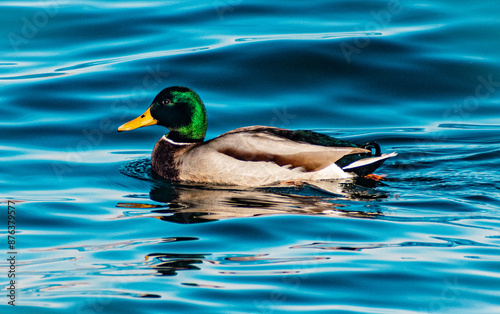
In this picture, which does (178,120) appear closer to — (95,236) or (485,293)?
(95,236)

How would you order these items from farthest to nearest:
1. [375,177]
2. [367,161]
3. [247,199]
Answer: [375,177] < [367,161] < [247,199]

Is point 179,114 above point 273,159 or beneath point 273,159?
above

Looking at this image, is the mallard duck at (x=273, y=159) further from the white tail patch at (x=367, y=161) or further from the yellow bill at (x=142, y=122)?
the yellow bill at (x=142, y=122)

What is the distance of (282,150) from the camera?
371 inches

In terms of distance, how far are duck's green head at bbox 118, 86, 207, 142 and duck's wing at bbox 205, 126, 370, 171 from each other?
0.74 m

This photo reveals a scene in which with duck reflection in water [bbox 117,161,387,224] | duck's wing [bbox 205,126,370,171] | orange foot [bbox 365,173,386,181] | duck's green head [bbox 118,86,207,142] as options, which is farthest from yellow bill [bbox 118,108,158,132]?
orange foot [bbox 365,173,386,181]

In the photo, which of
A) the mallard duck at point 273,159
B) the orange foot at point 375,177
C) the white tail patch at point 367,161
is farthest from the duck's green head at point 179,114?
the orange foot at point 375,177

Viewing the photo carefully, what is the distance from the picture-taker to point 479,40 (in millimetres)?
14828

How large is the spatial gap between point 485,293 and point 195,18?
1095 centimetres

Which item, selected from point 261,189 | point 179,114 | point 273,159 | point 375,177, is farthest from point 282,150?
point 179,114

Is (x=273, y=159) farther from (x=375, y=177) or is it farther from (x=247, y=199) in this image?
(x=375, y=177)

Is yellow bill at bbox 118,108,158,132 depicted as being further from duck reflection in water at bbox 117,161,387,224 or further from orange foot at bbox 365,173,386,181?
orange foot at bbox 365,173,386,181

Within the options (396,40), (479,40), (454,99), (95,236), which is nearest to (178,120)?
(95,236)

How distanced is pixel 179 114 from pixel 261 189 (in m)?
1.46
